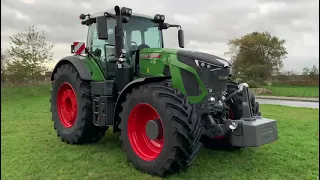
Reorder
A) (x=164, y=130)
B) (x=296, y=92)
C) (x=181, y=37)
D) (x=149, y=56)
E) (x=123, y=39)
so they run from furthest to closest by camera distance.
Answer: (x=296, y=92), (x=181, y=37), (x=123, y=39), (x=149, y=56), (x=164, y=130)

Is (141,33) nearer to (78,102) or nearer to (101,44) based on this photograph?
(101,44)

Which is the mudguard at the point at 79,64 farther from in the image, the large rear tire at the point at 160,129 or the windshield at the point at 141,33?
the large rear tire at the point at 160,129

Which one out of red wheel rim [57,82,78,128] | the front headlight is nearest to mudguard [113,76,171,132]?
the front headlight

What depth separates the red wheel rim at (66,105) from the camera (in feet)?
20.0

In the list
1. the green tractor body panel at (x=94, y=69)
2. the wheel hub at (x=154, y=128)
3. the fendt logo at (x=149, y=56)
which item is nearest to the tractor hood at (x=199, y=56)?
the fendt logo at (x=149, y=56)

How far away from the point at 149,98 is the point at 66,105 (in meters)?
2.78

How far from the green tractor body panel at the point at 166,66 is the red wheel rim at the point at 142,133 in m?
0.56

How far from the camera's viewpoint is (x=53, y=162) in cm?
485

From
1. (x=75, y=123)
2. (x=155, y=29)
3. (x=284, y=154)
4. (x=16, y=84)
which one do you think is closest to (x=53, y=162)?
(x=75, y=123)

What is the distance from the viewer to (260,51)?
40.1 m

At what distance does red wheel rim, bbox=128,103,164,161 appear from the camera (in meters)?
Result: 4.44

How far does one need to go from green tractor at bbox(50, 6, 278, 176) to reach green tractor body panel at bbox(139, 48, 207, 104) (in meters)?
0.01

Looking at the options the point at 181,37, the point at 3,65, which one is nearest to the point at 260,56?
the point at 3,65

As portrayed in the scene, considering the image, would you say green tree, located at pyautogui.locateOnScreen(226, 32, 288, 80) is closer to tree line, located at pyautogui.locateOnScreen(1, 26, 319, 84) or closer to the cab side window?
tree line, located at pyautogui.locateOnScreen(1, 26, 319, 84)
